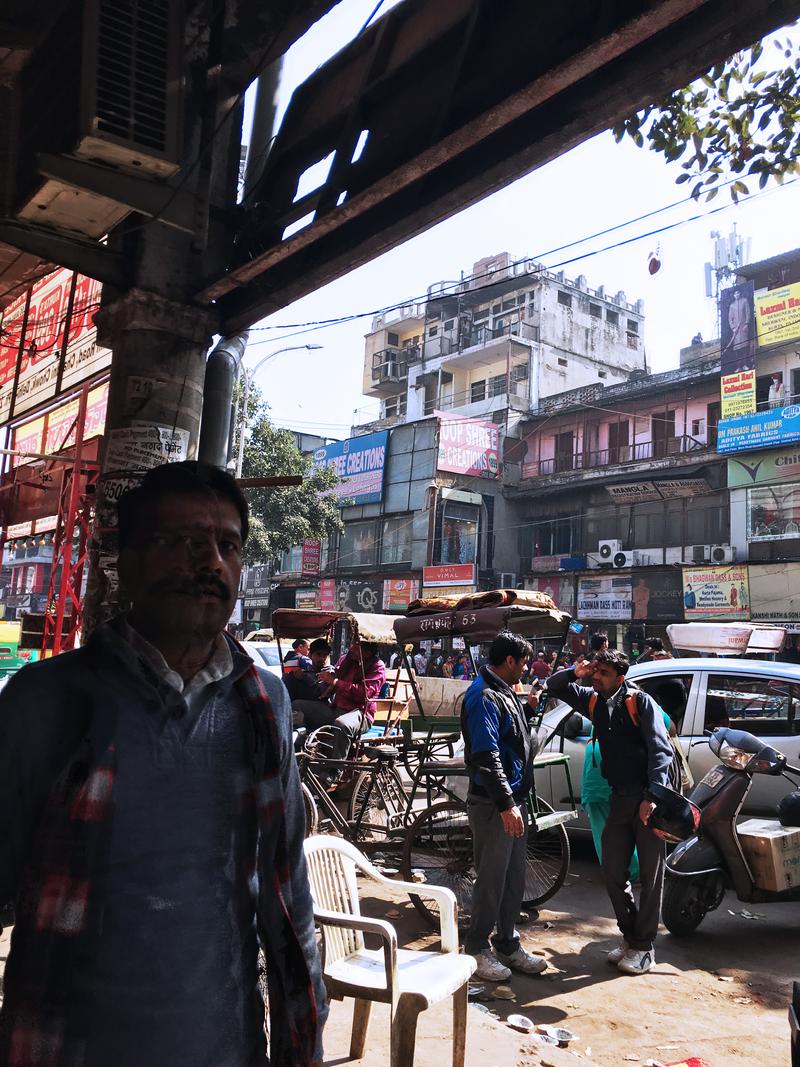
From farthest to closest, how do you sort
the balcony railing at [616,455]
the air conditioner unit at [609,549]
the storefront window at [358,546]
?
the storefront window at [358,546]
the air conditioner unit at [609,549]
the balcony railing at [616,455]

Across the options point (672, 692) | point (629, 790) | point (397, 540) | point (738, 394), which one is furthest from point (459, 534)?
point (629, 790)

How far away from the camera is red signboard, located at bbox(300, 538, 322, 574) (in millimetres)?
42875

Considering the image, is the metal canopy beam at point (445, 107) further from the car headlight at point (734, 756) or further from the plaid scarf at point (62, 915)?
the car headlight at point (734, 756)

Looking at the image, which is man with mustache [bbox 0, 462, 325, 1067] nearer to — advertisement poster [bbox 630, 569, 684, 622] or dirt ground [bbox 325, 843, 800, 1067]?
dirt ground [bbox 325, 843, 800, 1067]

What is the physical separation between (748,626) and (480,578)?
2338 cm

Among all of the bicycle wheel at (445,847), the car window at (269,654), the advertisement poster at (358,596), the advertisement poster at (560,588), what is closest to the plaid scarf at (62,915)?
the bicycle wheel at (445,847)

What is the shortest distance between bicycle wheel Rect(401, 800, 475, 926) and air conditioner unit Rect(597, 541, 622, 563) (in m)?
28.1

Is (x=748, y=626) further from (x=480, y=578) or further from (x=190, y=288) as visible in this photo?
(x=480, y=578)

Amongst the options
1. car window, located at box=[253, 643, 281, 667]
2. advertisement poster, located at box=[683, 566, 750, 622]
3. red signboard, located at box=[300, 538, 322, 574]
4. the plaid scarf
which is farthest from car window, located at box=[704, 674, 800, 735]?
red signboard, located at box=[300, 538, 322, 574]

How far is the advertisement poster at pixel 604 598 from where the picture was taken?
32250 millimetres

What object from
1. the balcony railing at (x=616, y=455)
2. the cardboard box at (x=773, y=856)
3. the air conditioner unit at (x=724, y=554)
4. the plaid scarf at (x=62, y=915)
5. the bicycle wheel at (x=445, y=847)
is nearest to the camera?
the plaid scarf at (x=62, y=915)

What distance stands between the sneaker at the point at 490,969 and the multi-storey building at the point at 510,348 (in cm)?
3600

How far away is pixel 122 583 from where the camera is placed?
5.66 feet

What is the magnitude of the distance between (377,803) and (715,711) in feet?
10.6
